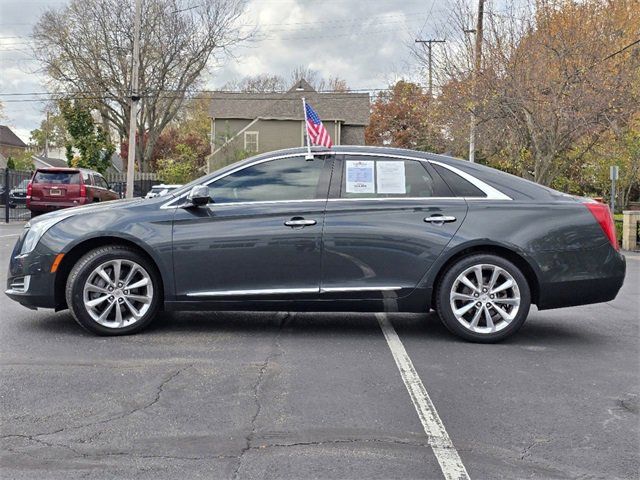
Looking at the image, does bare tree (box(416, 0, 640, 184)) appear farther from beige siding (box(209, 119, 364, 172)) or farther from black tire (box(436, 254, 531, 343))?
beige siding (box(209, 119, 364, 172))

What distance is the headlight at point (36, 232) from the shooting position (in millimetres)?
5539

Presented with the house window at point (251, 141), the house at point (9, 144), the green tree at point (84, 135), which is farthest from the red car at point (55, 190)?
the house at point (9, 144)

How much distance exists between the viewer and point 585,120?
1894cm

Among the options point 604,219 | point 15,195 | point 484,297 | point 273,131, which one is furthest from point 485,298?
point 273,131

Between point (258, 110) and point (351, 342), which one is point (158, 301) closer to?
point (351, 342)

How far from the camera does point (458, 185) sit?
571 centimetres

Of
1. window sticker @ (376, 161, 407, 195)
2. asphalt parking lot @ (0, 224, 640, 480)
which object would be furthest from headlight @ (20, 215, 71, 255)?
window sticker @ (376, 161, 407, 195)

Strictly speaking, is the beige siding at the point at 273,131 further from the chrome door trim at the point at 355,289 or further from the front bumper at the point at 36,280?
the chrome door trim at the point at 355,289

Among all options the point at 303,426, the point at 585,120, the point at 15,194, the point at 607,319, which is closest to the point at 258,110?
the point at 15,194

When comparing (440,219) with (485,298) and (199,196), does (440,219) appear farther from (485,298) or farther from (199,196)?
(199,196)

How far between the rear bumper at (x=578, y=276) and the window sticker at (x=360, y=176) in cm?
156

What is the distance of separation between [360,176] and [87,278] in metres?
2.47

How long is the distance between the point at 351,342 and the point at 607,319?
310cm

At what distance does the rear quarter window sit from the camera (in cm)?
568
